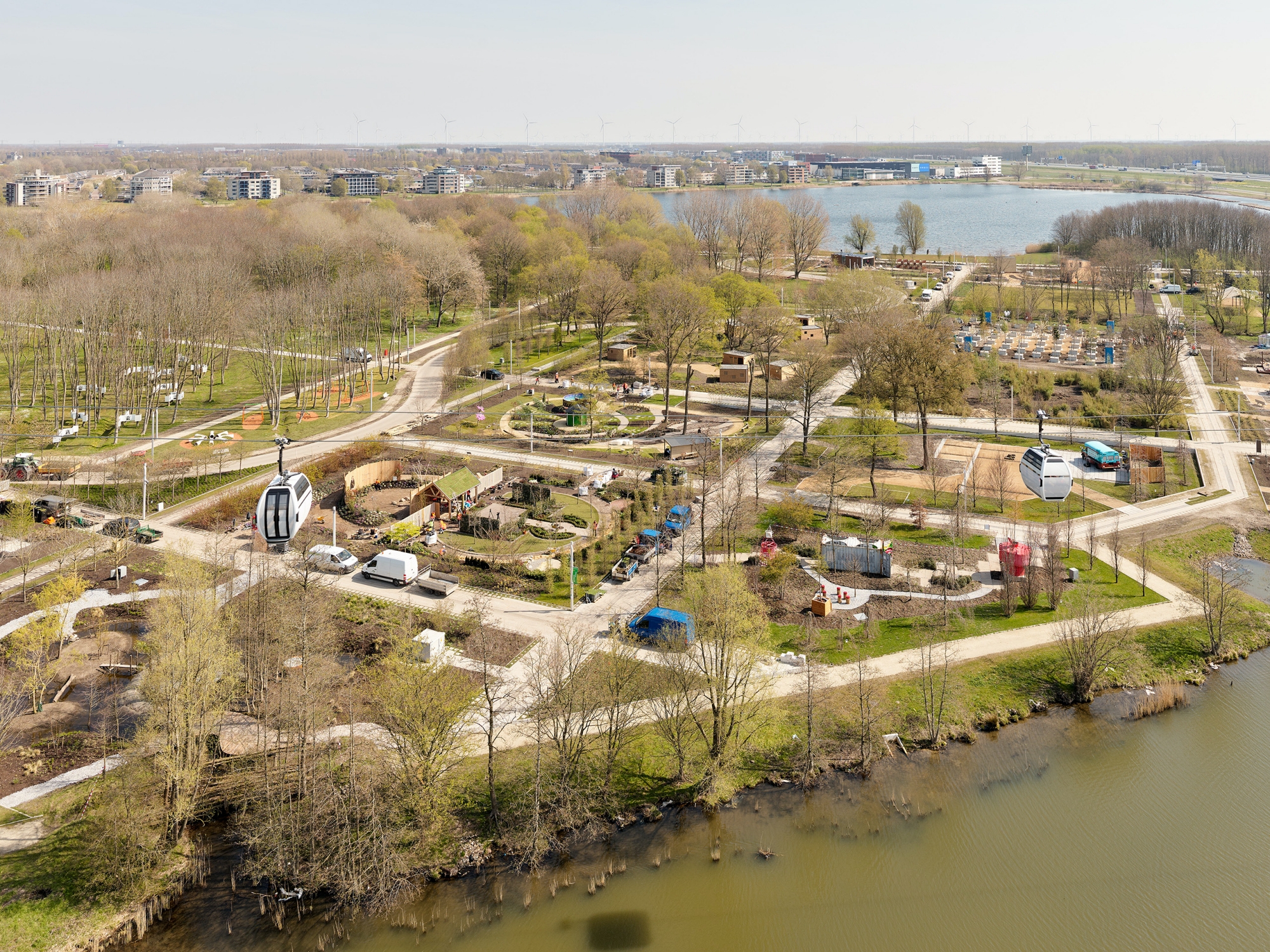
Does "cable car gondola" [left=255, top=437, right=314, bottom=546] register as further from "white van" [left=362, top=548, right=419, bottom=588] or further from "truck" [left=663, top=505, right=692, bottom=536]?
"truck" [left=663, top=505, right=692, bottom=536]

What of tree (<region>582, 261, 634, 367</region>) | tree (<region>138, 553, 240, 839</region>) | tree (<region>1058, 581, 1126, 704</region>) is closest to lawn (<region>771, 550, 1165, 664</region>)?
tree (<region>1058, 581, 1126, 704</region>)

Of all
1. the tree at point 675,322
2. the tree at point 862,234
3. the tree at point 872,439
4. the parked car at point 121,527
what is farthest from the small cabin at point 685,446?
the tree at point 862,234

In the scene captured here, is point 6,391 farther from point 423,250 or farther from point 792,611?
point 792,611

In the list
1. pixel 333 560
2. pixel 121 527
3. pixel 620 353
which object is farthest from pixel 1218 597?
pixel 620 353

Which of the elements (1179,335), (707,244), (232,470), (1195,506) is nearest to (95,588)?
(232,470)

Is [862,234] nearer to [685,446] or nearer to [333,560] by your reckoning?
[685,446]

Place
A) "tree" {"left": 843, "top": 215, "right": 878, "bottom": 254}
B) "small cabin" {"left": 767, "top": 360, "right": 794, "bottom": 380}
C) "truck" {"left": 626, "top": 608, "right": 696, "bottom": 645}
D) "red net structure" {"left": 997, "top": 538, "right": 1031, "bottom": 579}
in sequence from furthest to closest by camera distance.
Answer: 1. "tree" {"left": 843, "top": 215, "right": 878, "bottom": 254}
2. "small cabin" {"left": 767, "top": 360, "right": 794, "bottom": 380}
3. "red net structure" {"left": 997, "top": 538, "right": 1031, "bottom": 579}
4. "truck" {"left": 626, "top": 608, "right": 696, "bottom": 645}
